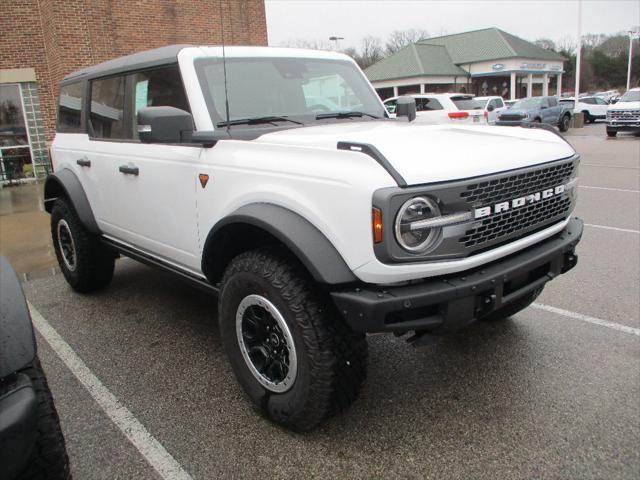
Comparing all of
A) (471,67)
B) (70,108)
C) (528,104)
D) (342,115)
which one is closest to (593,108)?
(528,104)

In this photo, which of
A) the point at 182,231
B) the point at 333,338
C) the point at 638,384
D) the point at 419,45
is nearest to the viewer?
the point at 333,338

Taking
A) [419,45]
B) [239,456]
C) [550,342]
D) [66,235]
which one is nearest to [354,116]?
[550,342]

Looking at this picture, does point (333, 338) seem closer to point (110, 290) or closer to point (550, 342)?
point (550, 342)

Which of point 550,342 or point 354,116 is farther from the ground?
point 354,116

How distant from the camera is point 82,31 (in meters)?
13.3

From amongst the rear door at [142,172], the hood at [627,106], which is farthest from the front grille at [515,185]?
the hood at [627,106]

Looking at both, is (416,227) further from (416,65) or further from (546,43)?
(546,43)

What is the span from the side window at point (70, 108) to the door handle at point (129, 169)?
1.16 metres

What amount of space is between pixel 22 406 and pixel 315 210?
134 cm

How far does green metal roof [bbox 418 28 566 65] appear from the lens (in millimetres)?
44119

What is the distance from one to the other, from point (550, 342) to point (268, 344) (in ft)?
6.82

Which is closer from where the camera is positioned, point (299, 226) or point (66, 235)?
point (299, 226)

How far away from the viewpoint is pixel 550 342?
12.1ft

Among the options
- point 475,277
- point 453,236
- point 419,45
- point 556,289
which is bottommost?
point 556,289
